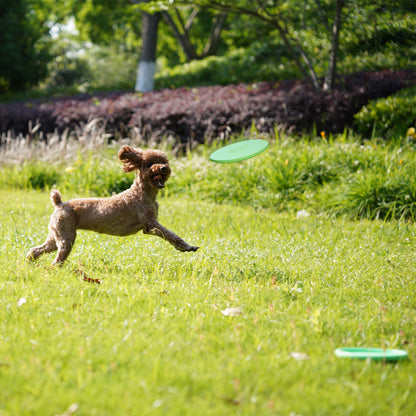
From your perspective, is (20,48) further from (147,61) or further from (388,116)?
(388,116)

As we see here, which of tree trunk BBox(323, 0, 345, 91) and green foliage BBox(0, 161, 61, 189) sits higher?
tree trunk BBox(323, 0, 345, 91)

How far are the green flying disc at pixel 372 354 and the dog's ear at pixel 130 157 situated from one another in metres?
1.95

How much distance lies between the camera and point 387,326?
9.20ft

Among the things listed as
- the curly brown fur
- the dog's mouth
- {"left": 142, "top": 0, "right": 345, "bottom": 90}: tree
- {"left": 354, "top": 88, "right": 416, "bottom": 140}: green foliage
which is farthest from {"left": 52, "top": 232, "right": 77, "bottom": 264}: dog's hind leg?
{"left": 142, "top": 0, "right": 345, "bottom": 90}: tree

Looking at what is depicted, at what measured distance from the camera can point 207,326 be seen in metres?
2.74

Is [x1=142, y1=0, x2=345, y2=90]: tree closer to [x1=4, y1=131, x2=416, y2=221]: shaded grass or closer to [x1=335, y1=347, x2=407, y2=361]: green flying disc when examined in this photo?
[x1=4, y1=131, x2=416, y2=221]: shaded grass

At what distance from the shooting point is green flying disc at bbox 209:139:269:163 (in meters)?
4.15

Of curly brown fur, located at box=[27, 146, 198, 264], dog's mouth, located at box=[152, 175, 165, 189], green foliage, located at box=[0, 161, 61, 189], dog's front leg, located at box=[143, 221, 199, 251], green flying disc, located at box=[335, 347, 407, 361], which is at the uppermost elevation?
dog's mouth, located at box=[152, 175, 165, 189]

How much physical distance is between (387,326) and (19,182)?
23.3 ft

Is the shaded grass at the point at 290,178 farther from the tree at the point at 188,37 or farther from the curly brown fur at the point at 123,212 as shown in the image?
the tree at the point at 188,37

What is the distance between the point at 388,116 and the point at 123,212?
6.06 meters

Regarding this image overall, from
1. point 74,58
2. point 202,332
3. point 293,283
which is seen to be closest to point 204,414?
point 202,332

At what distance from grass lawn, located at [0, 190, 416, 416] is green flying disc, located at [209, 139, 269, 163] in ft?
2.54

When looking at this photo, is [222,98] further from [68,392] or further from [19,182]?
[68,392]
